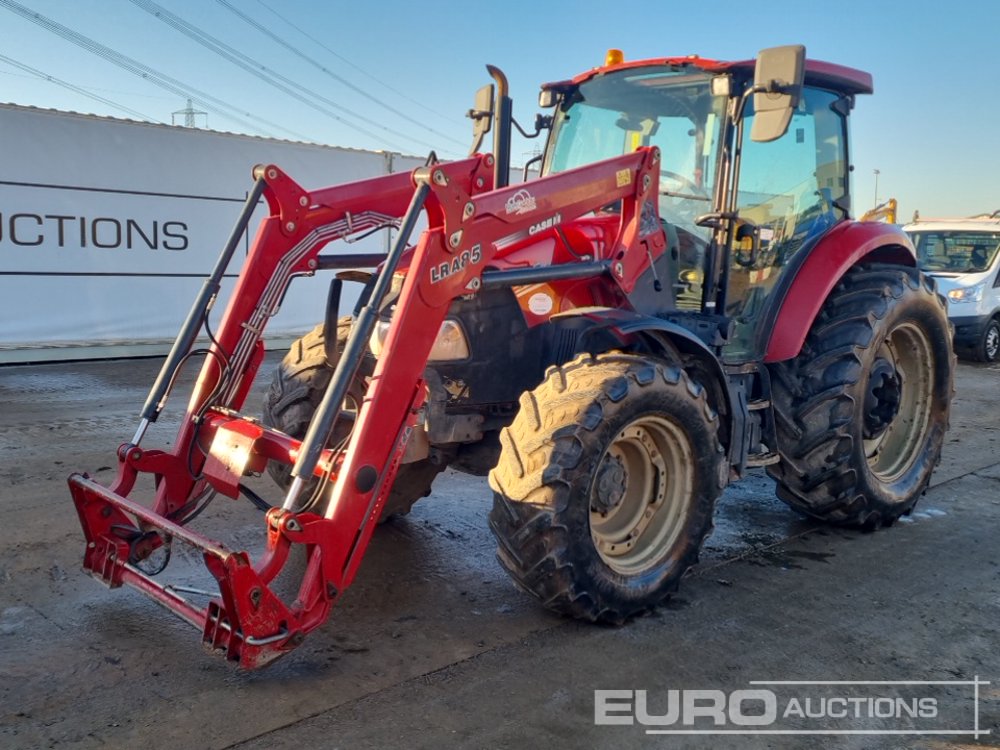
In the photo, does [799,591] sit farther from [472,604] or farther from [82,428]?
[82,428]

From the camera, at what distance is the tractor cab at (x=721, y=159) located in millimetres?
4555

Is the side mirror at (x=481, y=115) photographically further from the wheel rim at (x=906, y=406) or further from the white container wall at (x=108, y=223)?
the white container wall at (x=108, y=223)

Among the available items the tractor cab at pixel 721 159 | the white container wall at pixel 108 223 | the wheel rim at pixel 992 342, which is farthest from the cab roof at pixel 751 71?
the wheel rim at pixel 992 342

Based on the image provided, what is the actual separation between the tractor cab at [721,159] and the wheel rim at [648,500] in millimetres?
1006

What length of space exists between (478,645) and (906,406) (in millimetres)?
3456

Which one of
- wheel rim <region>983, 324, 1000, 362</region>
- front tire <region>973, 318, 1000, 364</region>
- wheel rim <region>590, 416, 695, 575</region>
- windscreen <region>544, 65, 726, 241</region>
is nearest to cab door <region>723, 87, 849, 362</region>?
windscreen <region>544, 65, 726, 241</region>

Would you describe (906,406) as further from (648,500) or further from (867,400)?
(648,500)

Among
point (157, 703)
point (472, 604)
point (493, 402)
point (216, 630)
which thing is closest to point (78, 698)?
point (157, 703)

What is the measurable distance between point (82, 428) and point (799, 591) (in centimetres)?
573

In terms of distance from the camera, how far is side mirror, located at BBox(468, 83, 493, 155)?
192 inches

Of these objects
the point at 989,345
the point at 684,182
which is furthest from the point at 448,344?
the point at 989,345

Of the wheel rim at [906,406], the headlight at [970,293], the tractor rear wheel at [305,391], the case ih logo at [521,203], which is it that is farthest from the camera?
the headlight at [970,293]

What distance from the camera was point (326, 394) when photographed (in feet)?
10.5

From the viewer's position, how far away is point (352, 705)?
10.1 ft
